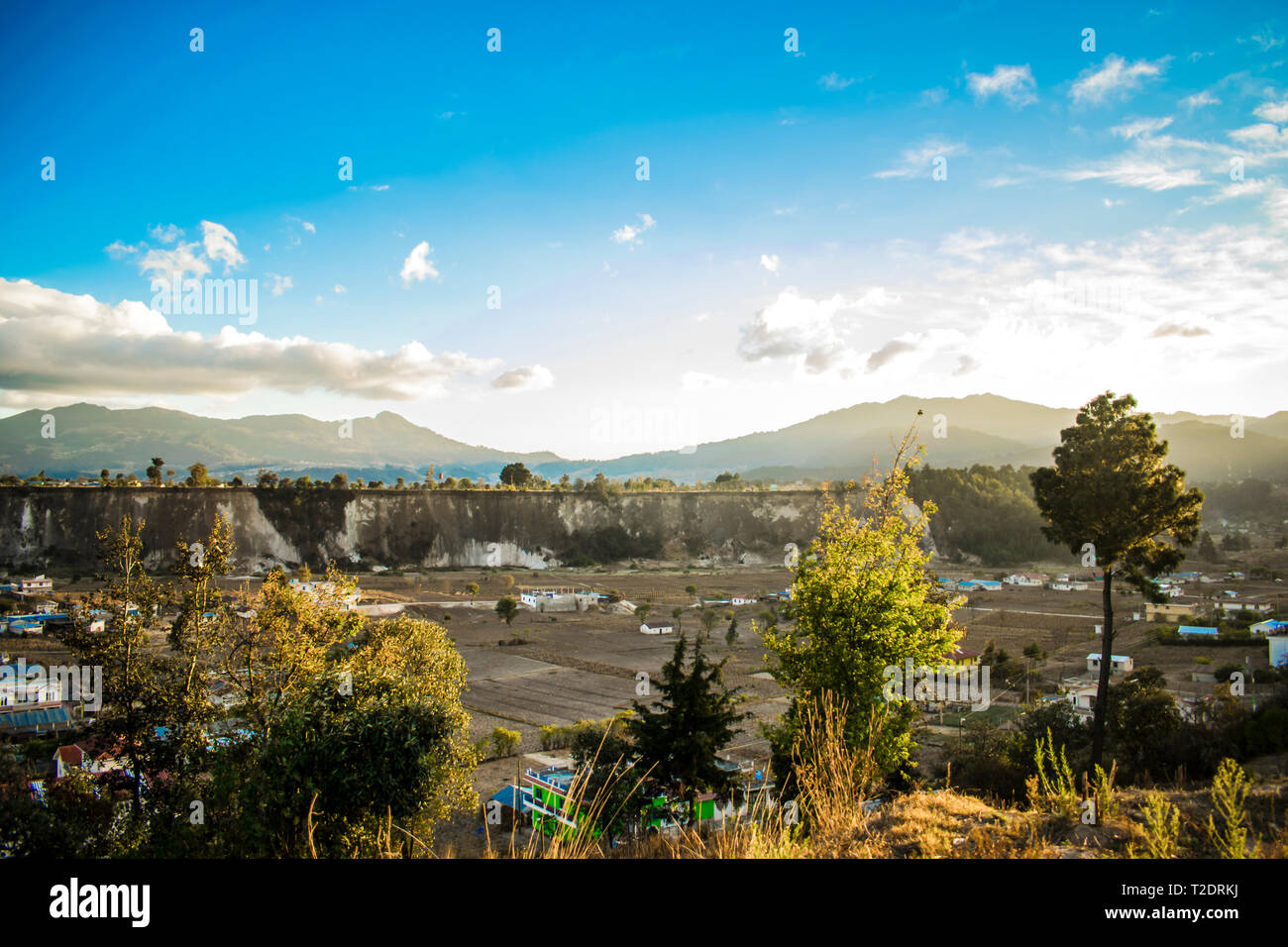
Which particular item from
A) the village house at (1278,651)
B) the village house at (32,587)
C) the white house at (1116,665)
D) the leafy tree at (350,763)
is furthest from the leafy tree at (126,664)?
the village house at (32,587)

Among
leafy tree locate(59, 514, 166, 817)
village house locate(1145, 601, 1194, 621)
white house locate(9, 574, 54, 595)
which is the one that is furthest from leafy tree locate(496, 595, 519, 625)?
village house locate(1145, 601, 1194, 621)

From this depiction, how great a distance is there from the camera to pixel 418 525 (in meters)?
82.8

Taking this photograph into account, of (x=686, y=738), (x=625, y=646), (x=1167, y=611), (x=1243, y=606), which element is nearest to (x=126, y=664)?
(x=686, y=738)

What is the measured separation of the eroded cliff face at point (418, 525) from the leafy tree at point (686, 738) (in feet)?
216

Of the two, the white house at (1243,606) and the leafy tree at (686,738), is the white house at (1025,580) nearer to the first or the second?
the white house at (1243,606)

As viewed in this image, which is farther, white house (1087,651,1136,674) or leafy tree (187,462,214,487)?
leafy tree (187,462,214,487)

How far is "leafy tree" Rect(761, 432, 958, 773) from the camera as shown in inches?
435

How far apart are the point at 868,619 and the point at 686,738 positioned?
216 inches

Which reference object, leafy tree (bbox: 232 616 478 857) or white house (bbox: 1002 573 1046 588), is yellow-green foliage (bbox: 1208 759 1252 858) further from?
white house (bbox: 1002 573 1046 588)

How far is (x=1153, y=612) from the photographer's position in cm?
4831

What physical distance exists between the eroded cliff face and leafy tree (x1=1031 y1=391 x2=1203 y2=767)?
71544 mm

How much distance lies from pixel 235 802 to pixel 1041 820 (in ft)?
38.4
